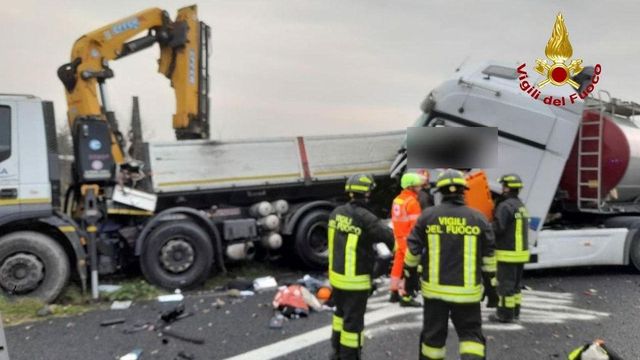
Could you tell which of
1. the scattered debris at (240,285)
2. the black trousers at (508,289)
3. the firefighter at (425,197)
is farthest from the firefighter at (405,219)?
the scattered debris at (240,285)

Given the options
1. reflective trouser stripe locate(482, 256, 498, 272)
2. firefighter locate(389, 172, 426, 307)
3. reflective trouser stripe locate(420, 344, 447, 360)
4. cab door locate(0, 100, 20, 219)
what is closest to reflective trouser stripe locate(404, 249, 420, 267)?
reflective trouser stripe locate(482, 256, 498, 272)

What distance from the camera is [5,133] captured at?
597 centimetres

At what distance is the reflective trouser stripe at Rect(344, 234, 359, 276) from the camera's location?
13.4 ft

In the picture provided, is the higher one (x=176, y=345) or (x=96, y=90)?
(x=96, y=90)

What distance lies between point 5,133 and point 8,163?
0.35 meters

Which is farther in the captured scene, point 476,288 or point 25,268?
point 25,268

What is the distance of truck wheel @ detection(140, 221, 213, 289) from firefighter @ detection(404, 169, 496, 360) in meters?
3.82

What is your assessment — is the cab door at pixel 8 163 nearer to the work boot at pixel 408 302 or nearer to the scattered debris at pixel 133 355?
the scattered debris at pixel 133 355

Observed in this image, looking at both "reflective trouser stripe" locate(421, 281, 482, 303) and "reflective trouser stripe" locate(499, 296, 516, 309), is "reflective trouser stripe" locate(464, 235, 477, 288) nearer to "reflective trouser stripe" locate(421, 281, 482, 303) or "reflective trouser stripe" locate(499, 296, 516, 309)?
"reflective trouser stripe" locate(421, 281, 482, 303)

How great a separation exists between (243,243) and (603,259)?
17.6 feet

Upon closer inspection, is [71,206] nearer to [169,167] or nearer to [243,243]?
[169,167]

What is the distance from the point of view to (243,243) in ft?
24.7

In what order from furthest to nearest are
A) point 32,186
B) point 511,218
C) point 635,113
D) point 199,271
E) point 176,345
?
point 635,113, point 199,271, point 32,186, point 511,218, point 176,345

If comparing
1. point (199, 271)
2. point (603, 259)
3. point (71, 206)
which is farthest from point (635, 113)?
point (71, 206)
